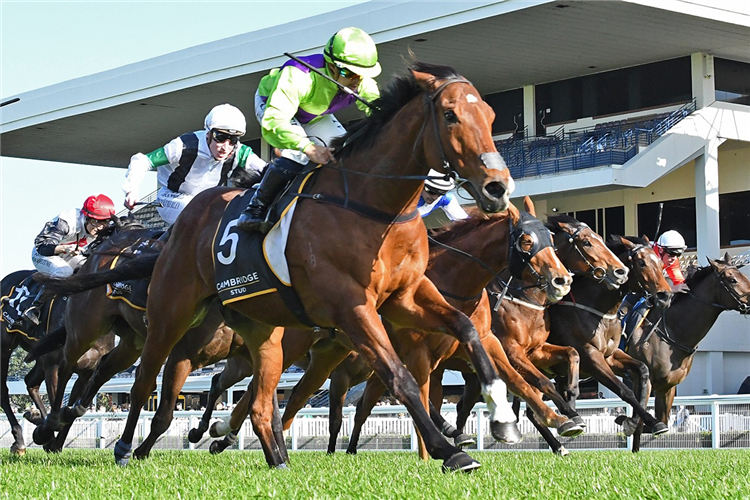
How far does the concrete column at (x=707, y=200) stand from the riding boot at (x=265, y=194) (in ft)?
65.0

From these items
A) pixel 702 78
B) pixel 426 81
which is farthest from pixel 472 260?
pixel 702 78

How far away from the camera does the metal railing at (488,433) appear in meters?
12.7

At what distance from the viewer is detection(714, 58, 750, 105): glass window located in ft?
85.3

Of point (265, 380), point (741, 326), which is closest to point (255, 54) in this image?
point (741, 326)

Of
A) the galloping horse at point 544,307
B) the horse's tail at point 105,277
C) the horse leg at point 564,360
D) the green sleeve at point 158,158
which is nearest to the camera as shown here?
the horse's tail at point 105,277

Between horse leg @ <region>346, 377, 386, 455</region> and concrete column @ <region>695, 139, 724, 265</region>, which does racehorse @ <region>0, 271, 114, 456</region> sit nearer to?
horse leg @ <region>346, 377, 386, 455</region>

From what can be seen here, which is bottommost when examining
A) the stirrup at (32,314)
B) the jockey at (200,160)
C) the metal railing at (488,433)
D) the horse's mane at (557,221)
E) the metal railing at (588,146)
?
the metal railing at (488,433)

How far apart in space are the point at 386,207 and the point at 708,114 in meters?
20.6

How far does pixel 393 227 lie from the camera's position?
556 centimetres

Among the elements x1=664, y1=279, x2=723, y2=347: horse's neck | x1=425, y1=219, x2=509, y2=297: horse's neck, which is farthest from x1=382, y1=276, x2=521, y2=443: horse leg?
x1=664, y1=279, x2=723, y2=347: horse's neck

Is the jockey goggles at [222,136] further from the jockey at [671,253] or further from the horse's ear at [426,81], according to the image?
the jockey at [671,253]

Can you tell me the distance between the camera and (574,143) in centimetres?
2495

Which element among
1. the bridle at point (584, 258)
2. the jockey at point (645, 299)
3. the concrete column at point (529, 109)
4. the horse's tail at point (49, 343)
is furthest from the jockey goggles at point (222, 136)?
the concrete column at point (529, 109)

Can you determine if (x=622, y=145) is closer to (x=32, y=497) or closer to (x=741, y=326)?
(x=741, y=326)
